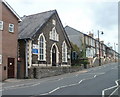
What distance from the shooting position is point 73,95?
44.0 ft

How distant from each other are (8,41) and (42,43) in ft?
21.3

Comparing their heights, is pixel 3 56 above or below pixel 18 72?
above

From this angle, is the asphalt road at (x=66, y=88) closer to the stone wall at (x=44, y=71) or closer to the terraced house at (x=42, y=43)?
the stone wall at (x=44, y=71)

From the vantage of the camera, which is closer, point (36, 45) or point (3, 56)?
point (3, 56)

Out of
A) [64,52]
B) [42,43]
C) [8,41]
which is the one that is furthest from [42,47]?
[64,52]

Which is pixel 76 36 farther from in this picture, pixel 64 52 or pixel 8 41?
pixel 8 41

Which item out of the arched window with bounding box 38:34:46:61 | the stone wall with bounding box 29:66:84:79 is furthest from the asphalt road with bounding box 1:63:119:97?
the arched window with bounding box 38:34:46:61

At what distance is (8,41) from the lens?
26.8 metres

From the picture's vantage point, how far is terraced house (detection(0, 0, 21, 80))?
2580 centimetres

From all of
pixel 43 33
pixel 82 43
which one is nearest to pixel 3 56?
pixel 43 33

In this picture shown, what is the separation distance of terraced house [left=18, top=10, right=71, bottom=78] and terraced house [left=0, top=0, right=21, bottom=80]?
2.03 meters

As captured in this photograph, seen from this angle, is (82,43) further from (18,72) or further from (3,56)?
(3,56)

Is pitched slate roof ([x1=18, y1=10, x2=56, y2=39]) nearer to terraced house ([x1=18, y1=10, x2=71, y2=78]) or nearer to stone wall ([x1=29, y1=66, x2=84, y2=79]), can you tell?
terraced house ([x1=18, y1=10, x2=71, y2=78])

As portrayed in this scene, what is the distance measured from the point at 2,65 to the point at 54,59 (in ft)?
37.0
